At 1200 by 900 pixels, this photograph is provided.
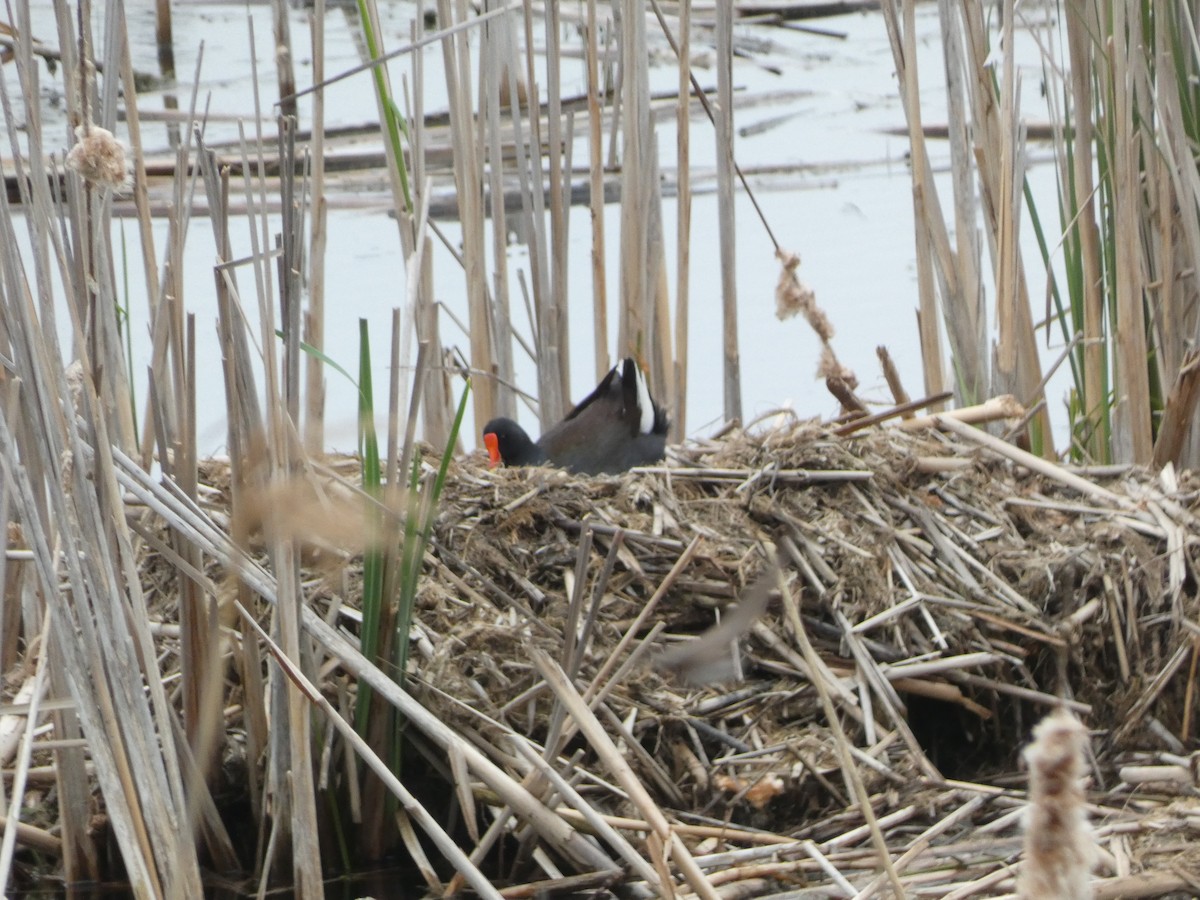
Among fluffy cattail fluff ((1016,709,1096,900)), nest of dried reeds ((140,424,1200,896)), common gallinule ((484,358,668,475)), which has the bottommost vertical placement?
nest of dried reeds ((140,424,1200,896))

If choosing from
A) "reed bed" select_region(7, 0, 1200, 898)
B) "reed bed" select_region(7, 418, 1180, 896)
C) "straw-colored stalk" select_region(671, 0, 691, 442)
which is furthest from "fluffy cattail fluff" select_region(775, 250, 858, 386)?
"straw-colored stalk" select_region(671, 0, 691, 442)

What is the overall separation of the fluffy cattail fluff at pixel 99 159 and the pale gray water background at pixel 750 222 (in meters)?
1.87

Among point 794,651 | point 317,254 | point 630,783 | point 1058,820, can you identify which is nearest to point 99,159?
point 630,783

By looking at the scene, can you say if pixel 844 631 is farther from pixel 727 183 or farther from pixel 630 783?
pixel 727 183

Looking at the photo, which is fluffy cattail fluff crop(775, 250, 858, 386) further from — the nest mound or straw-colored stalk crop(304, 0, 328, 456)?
straw-colored stalk crop(304, 0, 328, 456)

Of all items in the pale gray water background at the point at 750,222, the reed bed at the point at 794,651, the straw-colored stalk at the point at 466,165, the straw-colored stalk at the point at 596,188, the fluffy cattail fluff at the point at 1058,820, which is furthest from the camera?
the pale gray water background at the point at 750,222

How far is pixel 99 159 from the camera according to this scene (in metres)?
1.30

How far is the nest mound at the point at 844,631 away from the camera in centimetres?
194

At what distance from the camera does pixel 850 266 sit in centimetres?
457

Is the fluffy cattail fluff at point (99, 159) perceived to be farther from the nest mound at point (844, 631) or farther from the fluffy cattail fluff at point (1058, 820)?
the fluffy cattail fluff at point (1058, 820)

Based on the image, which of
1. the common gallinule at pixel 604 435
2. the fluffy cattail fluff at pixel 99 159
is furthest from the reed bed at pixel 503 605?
the common gallinule at pixel 604 435

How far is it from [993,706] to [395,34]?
4.06m

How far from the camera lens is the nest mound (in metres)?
1.94

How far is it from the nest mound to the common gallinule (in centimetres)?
38
